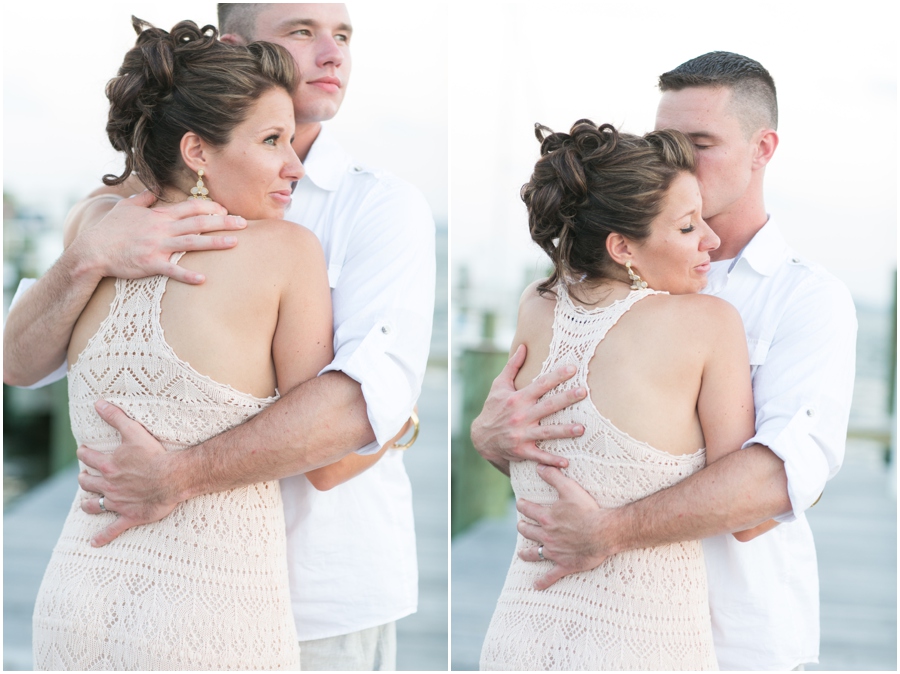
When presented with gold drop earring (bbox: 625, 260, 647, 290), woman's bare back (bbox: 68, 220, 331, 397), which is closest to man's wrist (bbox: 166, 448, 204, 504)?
woman's bare back (bbox: 68, 220, 331, 397)

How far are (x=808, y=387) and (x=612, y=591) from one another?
0.61 meters

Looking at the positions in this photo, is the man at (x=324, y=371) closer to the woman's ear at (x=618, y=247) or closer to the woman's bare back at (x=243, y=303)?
the woman's bare back at (x=243, y=303)

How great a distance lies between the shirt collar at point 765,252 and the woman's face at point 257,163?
111 centimetres

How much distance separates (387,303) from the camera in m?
2.01

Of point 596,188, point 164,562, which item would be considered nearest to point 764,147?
point 596,188

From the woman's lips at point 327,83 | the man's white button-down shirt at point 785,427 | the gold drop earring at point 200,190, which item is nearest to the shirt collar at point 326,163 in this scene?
the woman's lips at point 327,83

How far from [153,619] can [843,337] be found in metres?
1.60

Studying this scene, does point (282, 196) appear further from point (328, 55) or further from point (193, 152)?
point (328, 55)

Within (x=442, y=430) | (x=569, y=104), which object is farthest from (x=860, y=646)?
(x=442, y=430)

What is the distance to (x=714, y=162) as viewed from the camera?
2260mm

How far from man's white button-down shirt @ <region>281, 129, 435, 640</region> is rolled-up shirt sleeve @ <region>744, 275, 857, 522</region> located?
77cm

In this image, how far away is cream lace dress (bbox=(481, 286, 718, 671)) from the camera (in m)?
1.85

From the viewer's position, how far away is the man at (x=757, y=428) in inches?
72.6

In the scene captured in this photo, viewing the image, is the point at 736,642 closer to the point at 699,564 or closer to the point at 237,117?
the point at 699,564
